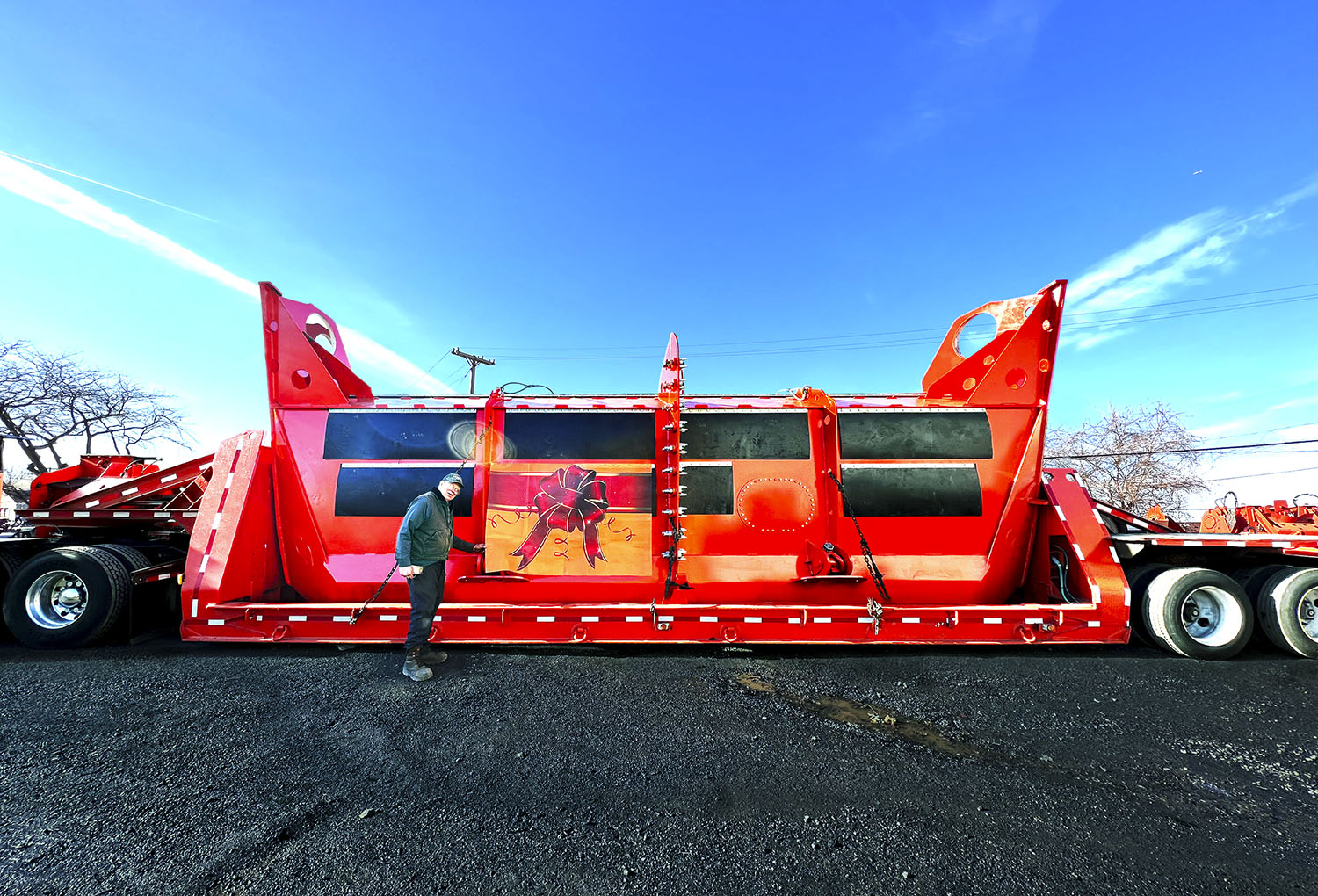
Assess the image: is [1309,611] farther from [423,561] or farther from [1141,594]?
[423,561]

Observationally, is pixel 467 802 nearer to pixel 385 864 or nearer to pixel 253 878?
pixel 385 864

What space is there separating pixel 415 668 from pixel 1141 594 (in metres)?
6.47

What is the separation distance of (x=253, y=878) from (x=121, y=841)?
0.73m

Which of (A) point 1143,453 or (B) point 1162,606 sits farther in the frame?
(A) point 1143,453

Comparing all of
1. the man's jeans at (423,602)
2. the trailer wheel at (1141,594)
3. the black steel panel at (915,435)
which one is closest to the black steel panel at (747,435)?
the black steel panel at (915,435)

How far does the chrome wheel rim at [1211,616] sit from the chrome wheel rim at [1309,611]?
0.62m

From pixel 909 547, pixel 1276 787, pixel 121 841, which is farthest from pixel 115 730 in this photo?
pixel 1276 787

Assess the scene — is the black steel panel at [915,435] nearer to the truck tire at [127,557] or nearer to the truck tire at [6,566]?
the truck tire at [127,557]

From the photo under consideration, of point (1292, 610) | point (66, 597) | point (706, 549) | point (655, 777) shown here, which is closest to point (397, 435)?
point (706, 549)

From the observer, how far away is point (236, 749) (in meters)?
3.11

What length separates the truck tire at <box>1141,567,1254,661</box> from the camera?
4.86m

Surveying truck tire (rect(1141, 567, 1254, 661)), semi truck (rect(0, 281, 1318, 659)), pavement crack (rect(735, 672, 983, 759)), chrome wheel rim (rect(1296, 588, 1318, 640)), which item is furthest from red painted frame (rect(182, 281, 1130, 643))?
chrome wheel rim (rect(1296, 588, 1318, 640))

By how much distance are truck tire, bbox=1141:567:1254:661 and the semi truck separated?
16 millimetres

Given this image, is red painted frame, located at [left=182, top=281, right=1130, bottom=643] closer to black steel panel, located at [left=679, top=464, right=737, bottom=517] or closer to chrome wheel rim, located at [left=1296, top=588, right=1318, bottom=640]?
black steel panel, located at [left=679, top=464, right=737, bottom=517]
